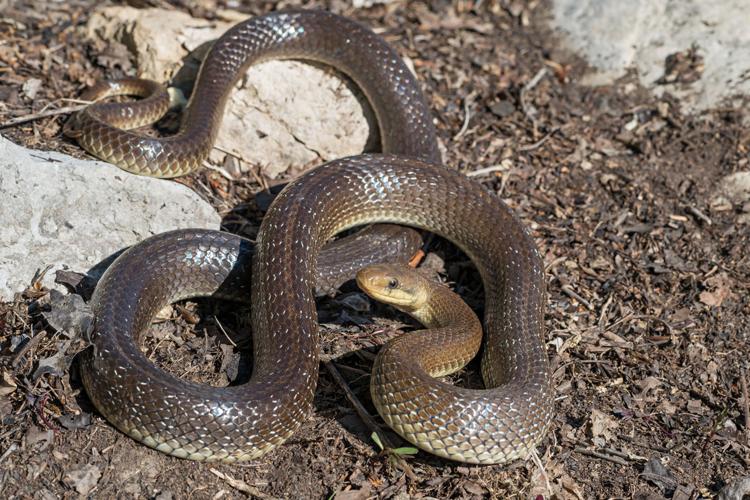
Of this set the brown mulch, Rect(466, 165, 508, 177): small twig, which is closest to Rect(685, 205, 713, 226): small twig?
the brown mulch

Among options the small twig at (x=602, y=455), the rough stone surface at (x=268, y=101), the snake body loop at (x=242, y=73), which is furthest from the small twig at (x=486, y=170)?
the small twig at (x=602, y=455)

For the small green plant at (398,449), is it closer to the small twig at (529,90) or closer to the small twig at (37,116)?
the small twig at (37,116)

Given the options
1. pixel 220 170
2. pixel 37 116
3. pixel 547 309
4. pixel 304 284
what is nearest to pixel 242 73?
pixel 220 170

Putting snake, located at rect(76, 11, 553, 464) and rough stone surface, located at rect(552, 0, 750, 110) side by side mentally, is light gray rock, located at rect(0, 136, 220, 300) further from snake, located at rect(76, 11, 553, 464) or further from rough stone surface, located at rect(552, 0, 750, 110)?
rough stone surface, located at rect(552, 0, 750, 110)

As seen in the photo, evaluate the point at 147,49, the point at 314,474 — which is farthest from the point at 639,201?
the point at 147,49

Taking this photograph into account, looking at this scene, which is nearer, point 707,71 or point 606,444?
point 606,444

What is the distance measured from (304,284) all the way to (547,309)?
2950 mm

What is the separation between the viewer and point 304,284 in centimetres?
767

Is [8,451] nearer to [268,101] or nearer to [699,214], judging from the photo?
[268,101]

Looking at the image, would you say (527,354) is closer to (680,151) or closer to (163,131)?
(680,151)

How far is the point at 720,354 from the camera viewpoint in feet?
27.2

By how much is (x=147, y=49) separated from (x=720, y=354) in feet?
27.2

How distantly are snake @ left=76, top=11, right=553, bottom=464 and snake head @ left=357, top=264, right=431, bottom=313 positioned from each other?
1.75 feet

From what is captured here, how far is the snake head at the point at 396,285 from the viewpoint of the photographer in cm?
768
